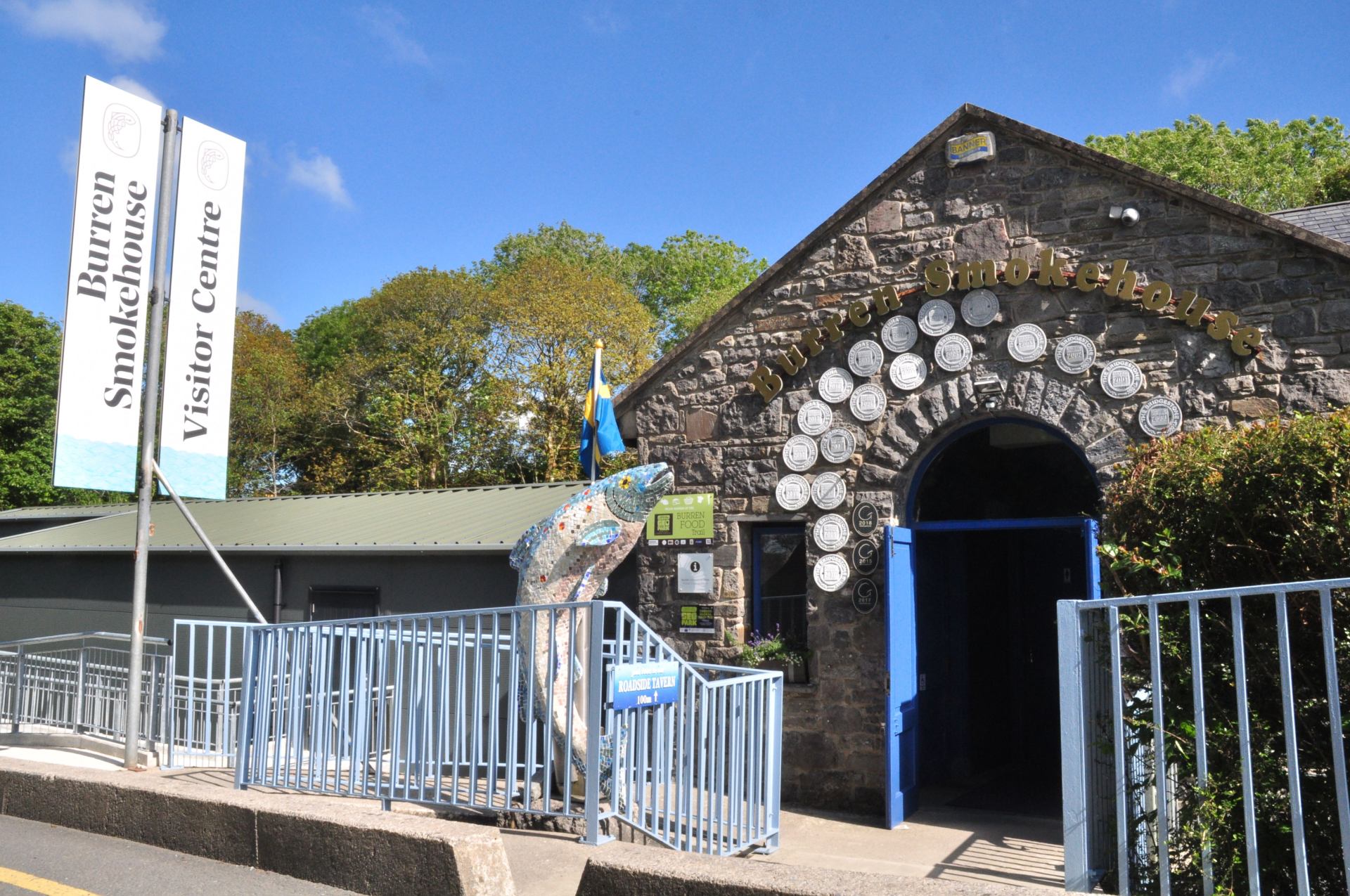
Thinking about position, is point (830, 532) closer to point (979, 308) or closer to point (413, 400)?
point (979, 308)

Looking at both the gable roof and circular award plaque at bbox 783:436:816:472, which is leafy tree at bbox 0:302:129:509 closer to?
the gable roof

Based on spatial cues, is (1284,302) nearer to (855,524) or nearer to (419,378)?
(855,524)

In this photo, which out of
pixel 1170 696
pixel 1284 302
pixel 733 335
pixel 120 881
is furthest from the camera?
pixel 733 335

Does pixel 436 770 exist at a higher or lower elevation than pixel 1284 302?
lower

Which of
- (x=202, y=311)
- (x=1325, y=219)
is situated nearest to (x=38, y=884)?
(x=202, y=311)

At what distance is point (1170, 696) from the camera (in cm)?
401

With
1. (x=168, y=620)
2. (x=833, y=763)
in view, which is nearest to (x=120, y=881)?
(x=833, y=763)

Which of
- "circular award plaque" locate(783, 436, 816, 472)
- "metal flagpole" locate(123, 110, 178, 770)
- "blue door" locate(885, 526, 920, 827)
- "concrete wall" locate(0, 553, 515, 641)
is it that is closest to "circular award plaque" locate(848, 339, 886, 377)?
"circular award plaque" locate(783, 436, 816, 472)

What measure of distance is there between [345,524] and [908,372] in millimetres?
9003

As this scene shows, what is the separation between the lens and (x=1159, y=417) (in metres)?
7.51

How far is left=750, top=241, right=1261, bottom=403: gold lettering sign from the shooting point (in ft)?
24.2

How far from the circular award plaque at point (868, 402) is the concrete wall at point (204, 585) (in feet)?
15.1

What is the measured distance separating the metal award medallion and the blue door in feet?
0.93

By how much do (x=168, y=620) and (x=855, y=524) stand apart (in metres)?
11.0
